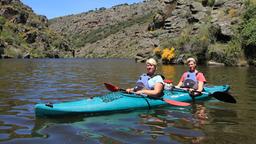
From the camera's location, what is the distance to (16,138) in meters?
8.20

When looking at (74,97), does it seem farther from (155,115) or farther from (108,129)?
(108,129)

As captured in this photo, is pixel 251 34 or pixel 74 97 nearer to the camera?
pixel 74 97

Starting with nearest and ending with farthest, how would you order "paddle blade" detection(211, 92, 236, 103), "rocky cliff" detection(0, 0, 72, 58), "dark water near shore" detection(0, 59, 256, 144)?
"dark water near shore" detection(0, 59, 256, 144) < "paddle blade" detection(211, 92, 236, 103) < "rocky cliff" detection(0, 0, 72, 58)

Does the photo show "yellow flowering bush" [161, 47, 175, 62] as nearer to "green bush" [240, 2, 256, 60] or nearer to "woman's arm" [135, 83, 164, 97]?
"green bush" [240, 2, 256, 60]

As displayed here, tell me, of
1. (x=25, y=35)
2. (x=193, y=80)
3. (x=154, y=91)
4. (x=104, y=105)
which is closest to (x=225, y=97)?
(x=193, y=80)

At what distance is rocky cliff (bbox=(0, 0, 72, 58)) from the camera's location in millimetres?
118750

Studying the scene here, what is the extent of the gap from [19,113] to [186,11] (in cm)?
6200

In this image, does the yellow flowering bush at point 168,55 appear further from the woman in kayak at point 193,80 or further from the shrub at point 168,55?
the woman in kayak at point 193,80

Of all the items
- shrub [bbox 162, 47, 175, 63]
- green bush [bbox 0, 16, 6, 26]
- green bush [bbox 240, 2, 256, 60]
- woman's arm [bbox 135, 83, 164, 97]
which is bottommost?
woman's arm [bbox 135, 83, 164, 97]

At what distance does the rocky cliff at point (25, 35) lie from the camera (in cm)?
11875

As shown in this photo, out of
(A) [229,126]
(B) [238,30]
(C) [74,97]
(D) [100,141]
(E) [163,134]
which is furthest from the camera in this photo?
(B) [238,30]

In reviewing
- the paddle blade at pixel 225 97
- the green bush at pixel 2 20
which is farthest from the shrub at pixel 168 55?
the green bush at pixel 2 20

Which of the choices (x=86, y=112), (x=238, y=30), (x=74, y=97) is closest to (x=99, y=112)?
(x=86, y=112)

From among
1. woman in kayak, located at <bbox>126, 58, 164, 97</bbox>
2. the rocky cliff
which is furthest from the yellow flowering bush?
the rocky cliff
